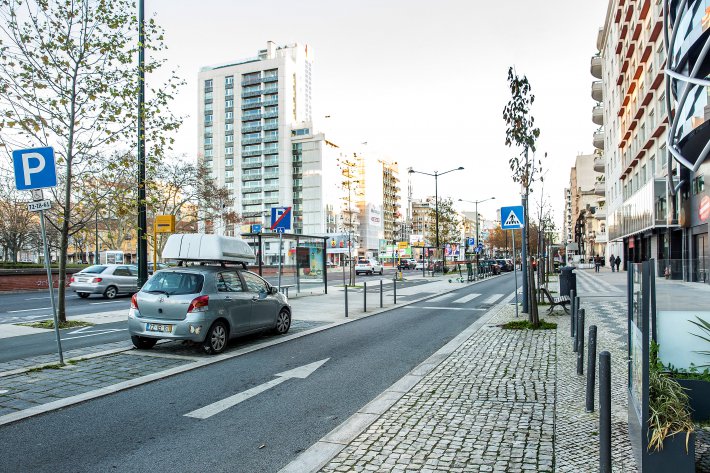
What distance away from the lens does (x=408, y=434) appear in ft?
15.4

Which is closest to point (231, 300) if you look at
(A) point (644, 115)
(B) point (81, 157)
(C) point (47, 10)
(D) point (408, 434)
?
(D) point (408, 434)

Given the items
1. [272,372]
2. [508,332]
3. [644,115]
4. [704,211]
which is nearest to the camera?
[272,372]

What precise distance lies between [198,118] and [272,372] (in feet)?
344

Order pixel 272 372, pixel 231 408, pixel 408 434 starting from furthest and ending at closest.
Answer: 1. pixel 272 372
2. pixel 231 408
3. pixel 408 434

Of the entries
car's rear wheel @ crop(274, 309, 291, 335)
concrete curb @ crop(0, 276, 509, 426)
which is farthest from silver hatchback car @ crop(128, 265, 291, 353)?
car's rear wheel @ crop(274, 309, 291, 335)

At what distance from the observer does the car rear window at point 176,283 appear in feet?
28.3

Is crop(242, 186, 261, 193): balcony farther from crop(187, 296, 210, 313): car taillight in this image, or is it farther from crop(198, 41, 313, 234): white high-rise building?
crop(187, 296, 210, 313): car taillight

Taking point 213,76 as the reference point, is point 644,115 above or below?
below

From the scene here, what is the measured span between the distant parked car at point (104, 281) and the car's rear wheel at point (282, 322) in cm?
1442

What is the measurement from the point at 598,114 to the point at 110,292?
6271 cm

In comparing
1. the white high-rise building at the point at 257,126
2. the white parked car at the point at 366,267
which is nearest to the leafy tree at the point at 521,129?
the white parked car at the point at 366,267

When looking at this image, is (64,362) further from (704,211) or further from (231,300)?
(704,211)

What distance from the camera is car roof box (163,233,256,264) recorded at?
9719 mm

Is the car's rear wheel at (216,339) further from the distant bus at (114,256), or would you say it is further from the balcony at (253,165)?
the balcony at (253,165)
